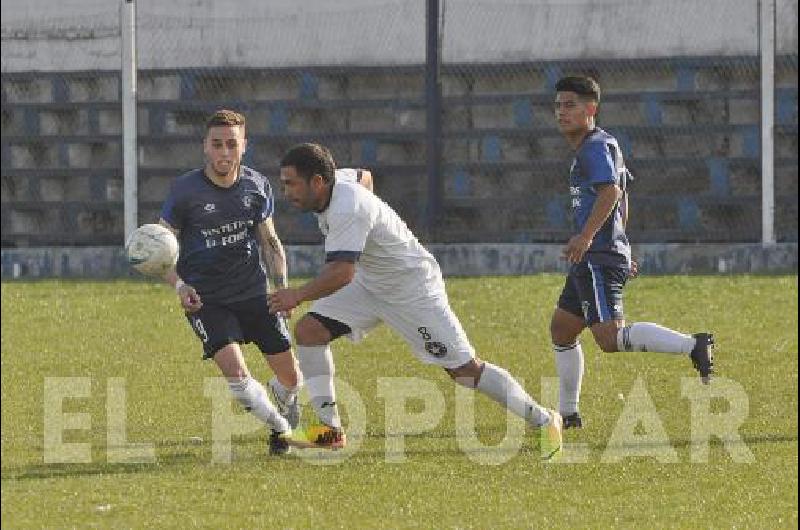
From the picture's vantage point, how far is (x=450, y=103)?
21.0 m

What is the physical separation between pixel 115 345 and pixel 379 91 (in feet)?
25.3

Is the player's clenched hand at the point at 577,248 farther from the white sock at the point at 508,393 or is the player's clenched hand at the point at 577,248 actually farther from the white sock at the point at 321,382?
the white sock at the point at 321,382

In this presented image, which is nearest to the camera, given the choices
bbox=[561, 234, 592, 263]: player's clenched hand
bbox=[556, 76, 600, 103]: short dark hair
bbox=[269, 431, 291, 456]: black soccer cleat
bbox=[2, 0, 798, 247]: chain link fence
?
bbox=[269, 431, 291, 456]: black soccer cleat

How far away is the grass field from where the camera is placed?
8.10 meters

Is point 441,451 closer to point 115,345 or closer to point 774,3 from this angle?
point 115,345

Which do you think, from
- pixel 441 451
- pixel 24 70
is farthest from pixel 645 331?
pixel 24 70

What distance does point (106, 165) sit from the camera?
22094 millimetres

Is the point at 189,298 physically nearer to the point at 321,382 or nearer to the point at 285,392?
the point at 321,382

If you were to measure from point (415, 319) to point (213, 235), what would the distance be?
1298mm

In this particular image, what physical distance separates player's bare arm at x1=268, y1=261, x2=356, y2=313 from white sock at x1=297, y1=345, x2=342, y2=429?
79cm

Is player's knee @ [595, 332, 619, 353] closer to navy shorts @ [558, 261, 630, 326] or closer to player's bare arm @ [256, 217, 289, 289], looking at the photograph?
navy shorts @ [558, 261, 630, 326]

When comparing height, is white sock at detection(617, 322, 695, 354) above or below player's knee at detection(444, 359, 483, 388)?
above

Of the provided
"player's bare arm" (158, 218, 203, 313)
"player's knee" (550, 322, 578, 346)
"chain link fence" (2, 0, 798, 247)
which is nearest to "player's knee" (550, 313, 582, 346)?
"player's knee" (550, 322, 578, 346)

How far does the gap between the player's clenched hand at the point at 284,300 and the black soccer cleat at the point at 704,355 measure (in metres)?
2.40
